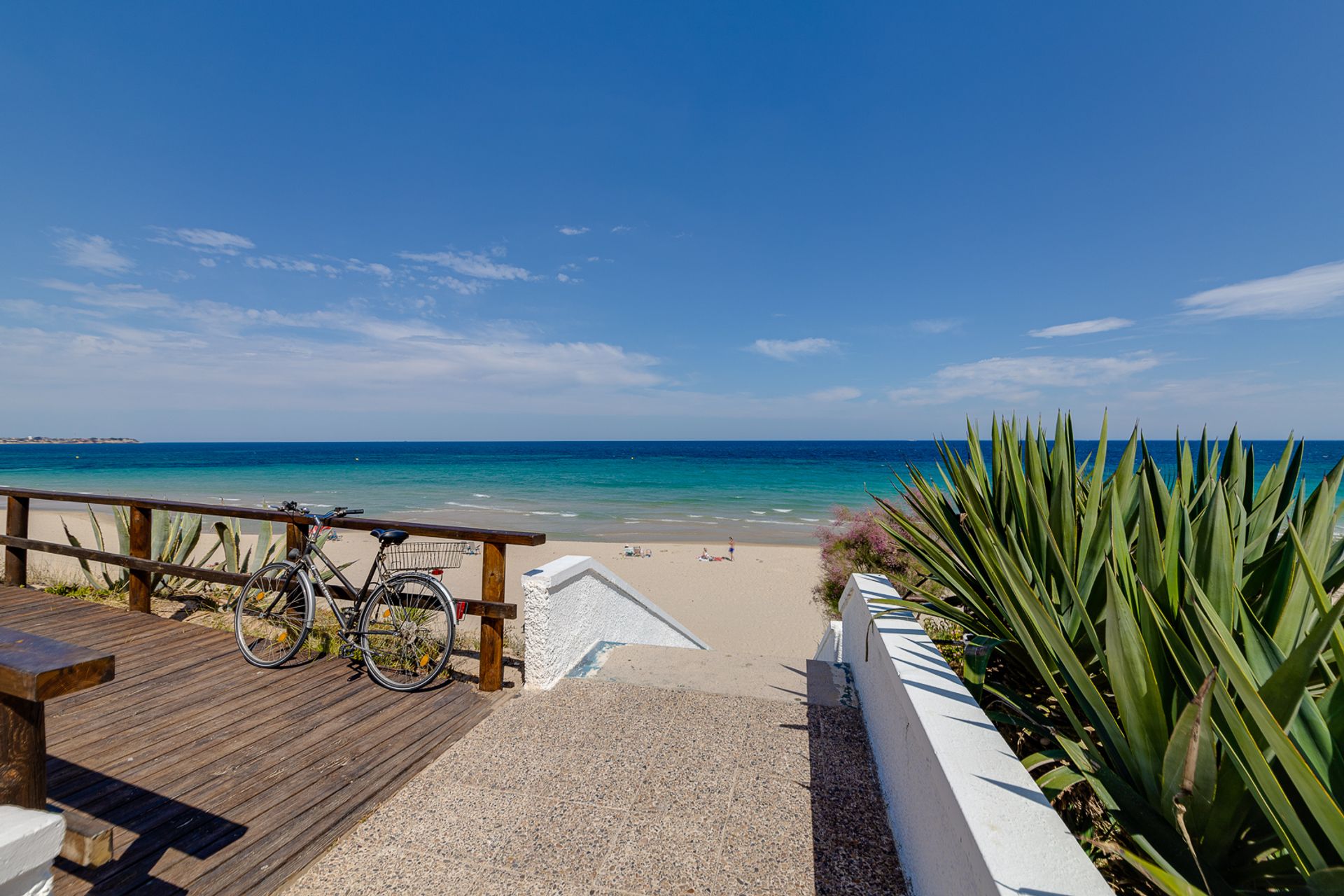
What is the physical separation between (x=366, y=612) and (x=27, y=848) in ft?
8.76

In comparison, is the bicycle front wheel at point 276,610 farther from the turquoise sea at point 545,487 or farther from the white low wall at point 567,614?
the turquoise sea at point 545,487

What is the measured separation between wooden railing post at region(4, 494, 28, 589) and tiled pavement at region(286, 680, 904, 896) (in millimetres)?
5329

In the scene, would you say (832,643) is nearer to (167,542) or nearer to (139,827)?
(139,827)

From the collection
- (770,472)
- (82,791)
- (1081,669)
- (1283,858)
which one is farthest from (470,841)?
(770,472)

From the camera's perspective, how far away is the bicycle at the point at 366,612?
372cm

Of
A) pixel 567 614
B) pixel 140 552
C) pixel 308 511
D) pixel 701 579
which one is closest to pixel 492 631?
pixel 567 614

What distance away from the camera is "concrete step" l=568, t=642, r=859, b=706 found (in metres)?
3.81

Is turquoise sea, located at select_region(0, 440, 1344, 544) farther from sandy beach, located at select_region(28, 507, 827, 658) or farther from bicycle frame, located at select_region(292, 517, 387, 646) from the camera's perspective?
bicycle frame, located at select_region(292, 517, 387, 646)

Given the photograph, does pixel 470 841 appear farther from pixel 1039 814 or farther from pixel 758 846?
pixel 1039 814

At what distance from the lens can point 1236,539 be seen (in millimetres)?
1855

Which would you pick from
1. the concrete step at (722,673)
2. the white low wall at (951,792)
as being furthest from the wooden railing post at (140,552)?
the white low wall at (951,792)

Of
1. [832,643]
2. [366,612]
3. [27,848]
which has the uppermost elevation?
[27,848]

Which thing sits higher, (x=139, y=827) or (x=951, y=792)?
(x=951, y=792)

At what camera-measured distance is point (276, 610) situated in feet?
13.7
